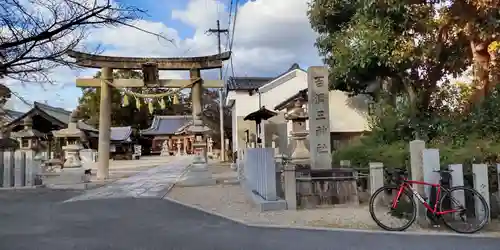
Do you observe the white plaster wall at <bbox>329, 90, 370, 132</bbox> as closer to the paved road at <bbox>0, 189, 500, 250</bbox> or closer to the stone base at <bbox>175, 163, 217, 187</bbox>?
the stone base at <bbox>175, 163, 217, 187</bbox>

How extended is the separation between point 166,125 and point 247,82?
28621mm

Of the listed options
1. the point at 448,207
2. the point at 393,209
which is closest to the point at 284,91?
the point at 393,209

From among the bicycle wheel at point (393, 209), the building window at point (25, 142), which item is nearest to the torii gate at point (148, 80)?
the building window at point (25, 142)

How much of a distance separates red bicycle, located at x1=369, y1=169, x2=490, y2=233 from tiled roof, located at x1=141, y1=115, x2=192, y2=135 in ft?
176

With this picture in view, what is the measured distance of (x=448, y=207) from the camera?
757 cm

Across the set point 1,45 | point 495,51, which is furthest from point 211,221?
point 495,51

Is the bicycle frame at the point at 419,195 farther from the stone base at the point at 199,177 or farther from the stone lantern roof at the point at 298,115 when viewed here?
the stone lantern roof at the point at 298,115

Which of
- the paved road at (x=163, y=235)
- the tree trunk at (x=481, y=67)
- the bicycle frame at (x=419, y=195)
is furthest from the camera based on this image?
the tree trunk at (x=481, y=67)

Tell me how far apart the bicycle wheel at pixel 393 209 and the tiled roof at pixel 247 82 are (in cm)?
2504

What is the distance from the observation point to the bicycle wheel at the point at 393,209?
753 cm

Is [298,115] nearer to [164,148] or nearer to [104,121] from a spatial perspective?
[104,121]

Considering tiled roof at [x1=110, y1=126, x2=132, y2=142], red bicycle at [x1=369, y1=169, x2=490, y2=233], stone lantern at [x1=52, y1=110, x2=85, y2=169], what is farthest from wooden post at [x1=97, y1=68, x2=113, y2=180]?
tiled roof at [x1=110, y1=126, x2=132, y2=142]

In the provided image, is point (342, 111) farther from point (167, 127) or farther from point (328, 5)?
point (167, 127)

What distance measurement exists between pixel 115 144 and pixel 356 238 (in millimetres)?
48772
